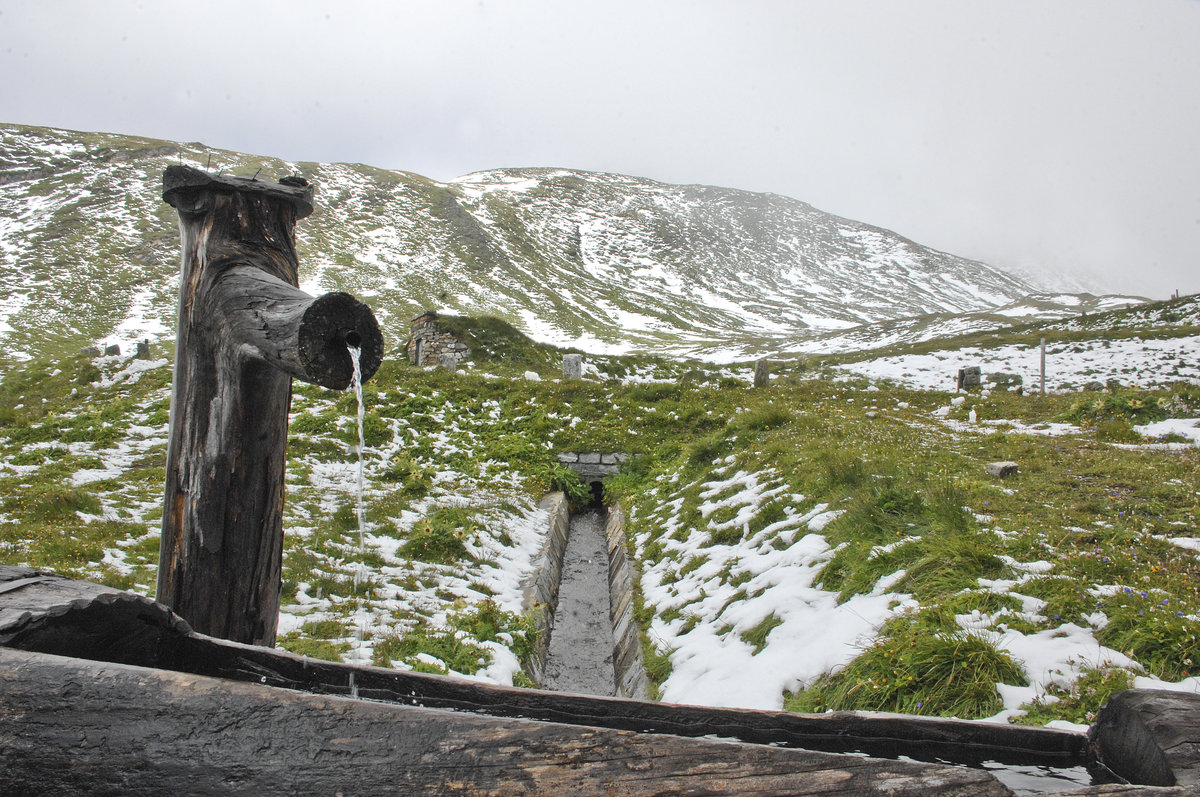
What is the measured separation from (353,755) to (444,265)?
315 ft

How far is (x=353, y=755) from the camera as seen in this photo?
132cm

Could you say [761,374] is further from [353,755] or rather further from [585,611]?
[353,755]

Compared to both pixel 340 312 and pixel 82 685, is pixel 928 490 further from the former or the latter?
pixel 82 685

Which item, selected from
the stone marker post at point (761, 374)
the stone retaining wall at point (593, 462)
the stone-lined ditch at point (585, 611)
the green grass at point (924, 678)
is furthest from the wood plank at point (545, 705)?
the stone marker post at point (761, 374)

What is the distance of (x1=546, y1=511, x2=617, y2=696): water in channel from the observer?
22.8 ft

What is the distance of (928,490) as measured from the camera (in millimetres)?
6289

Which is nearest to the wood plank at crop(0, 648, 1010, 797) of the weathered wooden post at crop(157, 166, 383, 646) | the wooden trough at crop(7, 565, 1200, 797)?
the wooden trough at crop(7, 565, 1200, 797)

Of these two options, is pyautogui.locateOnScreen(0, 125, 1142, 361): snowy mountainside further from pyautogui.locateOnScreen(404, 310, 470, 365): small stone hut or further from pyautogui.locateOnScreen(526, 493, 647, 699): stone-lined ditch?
pyautogui.locateOnScreen(526, 493, 647, 699): stone-lined ditch

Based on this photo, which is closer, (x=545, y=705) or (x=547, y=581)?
(x=545, y=705)

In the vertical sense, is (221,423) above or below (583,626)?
above

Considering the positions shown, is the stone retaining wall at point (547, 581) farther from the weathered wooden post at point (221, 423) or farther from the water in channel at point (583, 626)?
the weathered wooden post at point (221, 423)

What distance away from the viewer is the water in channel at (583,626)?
6953mm

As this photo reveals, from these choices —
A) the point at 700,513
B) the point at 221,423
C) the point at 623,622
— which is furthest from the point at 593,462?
the point at 221,423

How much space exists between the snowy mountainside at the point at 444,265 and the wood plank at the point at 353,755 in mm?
26424
